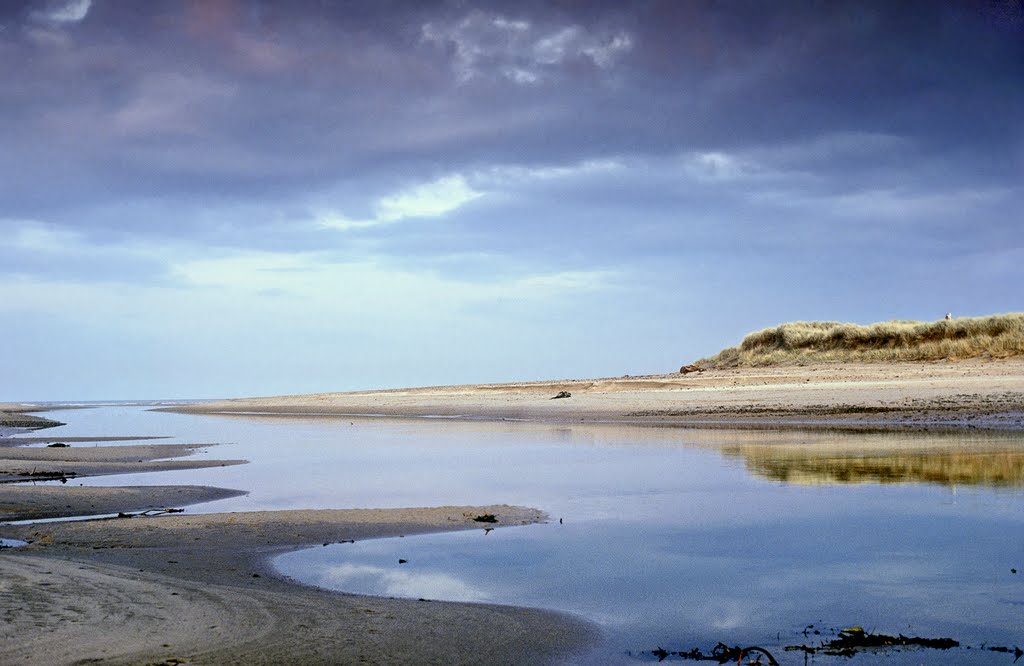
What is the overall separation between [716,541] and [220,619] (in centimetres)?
538

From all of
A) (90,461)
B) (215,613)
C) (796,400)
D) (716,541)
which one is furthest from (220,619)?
(796,400)

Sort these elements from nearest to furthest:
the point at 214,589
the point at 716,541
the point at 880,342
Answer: the point at 214,589
the point at 716,541
the point at 880,342

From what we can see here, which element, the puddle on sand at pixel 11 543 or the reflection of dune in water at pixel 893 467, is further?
the reflection of dune in water at pixel 893 467

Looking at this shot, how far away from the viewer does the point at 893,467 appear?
1496 centimetres

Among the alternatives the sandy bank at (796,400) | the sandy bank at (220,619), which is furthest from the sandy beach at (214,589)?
the sandy bank at (796,400)

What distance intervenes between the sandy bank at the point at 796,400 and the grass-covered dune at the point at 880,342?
3.14m

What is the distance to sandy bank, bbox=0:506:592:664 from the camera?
529 cm

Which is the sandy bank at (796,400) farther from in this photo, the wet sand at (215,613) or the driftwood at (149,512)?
the wet sand at (215,613)

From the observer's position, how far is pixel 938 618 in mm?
6180

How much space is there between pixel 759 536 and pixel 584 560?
222cm

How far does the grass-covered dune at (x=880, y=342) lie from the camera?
147 feet

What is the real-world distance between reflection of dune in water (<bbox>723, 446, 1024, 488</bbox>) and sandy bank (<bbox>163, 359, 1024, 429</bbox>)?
27.3 feet

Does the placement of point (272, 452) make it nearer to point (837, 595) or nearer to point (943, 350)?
point (837, 595)

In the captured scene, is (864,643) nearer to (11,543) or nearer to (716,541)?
(716,541)
